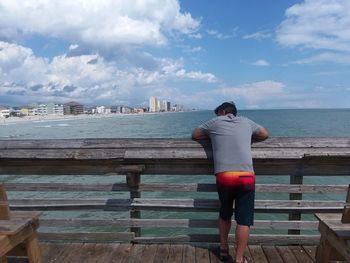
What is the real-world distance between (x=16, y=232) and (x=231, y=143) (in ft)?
7.04

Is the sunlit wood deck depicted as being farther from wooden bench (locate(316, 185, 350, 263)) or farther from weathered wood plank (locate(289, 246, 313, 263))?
wooden bench (locate(316, 185, 350, 263))

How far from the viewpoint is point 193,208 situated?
4.10 meters

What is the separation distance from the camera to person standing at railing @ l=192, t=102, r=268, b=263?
11.5 ft

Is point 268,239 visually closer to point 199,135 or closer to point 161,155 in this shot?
point 199,135

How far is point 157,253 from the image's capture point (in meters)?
4.04

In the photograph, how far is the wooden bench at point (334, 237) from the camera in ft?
9.08

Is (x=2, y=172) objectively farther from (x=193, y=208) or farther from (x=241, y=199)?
(x=241, y=199)

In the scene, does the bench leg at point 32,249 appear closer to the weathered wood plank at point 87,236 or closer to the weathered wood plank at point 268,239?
the weathered wood plank at point 87,236

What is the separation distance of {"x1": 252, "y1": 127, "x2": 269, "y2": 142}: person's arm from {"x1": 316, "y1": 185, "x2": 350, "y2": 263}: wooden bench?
1003 mm

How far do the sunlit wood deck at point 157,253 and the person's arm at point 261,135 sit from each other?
1.35m

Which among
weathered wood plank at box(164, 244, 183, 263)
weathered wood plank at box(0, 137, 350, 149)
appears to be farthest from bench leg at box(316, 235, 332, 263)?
weathered wood plank at box(164, 244, 183, 263)

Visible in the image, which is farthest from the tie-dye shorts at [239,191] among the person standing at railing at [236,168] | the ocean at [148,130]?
the ocean at [148,130]

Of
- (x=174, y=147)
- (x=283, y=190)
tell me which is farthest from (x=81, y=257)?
(x=283, y=190)

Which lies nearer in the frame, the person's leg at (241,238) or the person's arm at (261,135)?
the person's leg at (241,238)
